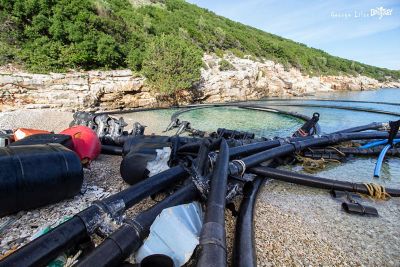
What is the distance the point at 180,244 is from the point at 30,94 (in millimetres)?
13084

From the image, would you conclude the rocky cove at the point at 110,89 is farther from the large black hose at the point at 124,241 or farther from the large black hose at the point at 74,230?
the large black hose at the point at 124,241

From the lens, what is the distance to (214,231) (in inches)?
64.1

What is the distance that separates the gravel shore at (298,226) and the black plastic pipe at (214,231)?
521 millimetres

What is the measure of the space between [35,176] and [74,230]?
0.91 meters

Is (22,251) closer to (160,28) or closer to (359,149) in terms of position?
(359,149)

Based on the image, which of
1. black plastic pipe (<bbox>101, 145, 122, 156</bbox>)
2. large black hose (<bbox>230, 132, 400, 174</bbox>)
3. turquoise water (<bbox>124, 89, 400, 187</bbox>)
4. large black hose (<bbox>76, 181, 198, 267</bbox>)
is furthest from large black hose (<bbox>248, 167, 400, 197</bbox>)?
black plastic pipe (<bbox>101, 145, 122, 156</bbox>)

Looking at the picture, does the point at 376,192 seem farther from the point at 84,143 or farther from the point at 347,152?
the point at 84,143

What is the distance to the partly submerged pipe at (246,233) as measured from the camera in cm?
188

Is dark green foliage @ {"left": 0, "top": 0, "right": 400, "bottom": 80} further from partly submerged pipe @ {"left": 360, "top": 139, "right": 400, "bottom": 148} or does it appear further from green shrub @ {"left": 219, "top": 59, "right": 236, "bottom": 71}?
partly submerged pipe @ {"left": 360, "top": 139, "right": 400, "bottom": 148}

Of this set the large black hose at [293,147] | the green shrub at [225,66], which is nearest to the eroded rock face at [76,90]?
the green shrub at [225,66]

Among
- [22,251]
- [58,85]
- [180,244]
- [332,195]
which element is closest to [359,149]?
[332,195]

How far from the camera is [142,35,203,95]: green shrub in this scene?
51.4ft

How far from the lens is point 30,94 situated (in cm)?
1180

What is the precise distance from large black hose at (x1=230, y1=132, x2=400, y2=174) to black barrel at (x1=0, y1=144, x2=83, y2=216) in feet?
6.01
